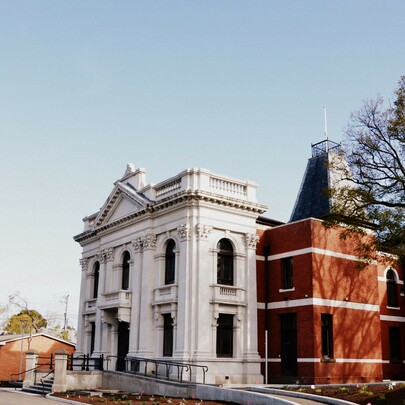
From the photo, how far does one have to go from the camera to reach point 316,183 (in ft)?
123

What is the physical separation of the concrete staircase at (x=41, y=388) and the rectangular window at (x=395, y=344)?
62.4ft

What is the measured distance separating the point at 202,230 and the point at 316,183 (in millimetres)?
12050

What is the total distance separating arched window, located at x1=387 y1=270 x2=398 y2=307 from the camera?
34.3 metres

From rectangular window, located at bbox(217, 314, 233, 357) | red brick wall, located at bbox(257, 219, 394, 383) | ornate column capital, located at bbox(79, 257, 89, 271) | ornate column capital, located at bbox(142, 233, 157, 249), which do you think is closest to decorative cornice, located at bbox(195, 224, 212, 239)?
ornate column capital, located at bbox(142, 233, 157, 249)

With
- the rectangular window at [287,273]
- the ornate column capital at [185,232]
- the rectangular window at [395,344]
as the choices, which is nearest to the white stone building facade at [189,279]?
the ornate column capital at [185,232]

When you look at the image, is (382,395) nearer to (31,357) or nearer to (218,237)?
(218,237)

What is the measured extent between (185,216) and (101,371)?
29.7 feet

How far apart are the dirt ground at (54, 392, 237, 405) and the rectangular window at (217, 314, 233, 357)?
5015 millimetres

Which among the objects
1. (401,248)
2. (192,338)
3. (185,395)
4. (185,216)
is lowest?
(185,395)

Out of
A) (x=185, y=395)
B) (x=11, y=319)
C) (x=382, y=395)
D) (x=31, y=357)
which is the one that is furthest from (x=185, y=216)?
(x=11, y=319)

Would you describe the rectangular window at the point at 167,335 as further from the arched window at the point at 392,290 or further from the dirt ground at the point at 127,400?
the arched window at the point at 392,290

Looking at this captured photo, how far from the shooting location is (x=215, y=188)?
29.7 metres

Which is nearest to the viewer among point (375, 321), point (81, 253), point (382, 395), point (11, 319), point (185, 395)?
point (382, 395)

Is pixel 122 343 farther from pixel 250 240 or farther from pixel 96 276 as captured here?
pixel 250 240
